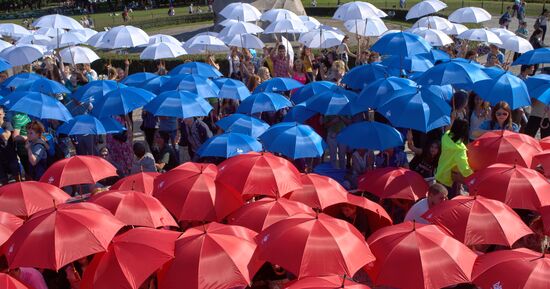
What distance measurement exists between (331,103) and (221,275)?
5457mm

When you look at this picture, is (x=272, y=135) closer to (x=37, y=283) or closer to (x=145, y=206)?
(x=145, y=206)

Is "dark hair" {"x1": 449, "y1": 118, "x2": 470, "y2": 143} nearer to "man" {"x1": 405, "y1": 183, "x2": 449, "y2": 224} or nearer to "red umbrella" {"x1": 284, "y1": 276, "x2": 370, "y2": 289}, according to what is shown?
"man" {"x1": 405, "y1": 183, "x2": 449, "y2": 224}

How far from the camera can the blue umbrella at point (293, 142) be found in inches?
378

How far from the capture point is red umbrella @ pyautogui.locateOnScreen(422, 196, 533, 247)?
22.4 ft

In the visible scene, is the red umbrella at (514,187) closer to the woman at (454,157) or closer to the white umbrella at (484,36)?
the woman at (454,157)

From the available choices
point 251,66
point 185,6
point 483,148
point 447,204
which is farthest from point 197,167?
point 185,6

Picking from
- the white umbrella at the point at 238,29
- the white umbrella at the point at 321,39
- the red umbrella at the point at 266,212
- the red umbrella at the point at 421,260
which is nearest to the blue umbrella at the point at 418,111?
the red umbrella at the point at 266,212

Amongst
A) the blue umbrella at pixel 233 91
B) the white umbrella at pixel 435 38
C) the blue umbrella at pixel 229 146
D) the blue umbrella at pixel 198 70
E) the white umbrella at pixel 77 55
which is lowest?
the blue umbrella at pixel 229 146

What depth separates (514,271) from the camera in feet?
18.5

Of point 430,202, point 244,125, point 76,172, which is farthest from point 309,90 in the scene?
point 430,202

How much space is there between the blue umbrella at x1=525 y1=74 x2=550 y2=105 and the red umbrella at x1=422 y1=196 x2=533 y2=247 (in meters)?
4.96

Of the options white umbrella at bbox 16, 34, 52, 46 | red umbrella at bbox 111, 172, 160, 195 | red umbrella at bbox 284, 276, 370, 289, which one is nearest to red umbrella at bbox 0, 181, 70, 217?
red umbrella at bbox 111, 172, 160, 195

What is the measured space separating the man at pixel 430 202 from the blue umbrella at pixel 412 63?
6.20m

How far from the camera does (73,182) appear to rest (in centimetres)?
902
